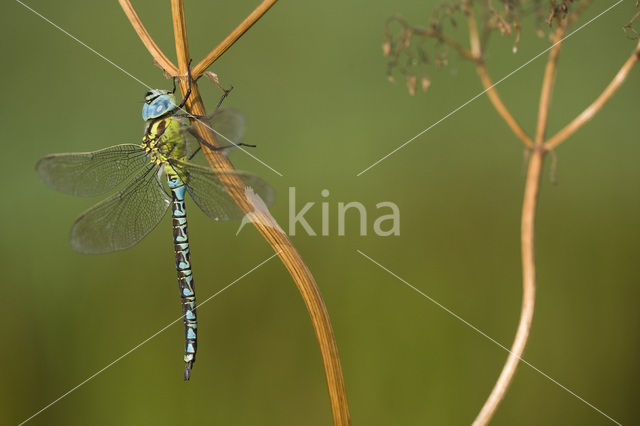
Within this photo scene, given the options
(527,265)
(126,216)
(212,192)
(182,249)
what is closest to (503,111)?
(527,265)

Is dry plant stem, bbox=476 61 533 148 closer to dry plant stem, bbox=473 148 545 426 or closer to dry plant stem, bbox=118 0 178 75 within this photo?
dry plant stem, bbox=473 148 545 426

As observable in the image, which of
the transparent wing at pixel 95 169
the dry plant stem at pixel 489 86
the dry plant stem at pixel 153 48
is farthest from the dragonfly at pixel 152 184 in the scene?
the dry plant stem at pixel 489 86

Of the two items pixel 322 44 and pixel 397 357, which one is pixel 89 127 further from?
pixel 397 357

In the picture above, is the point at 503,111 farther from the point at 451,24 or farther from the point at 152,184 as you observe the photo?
the point at 152,184

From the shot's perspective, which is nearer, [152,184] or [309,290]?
[309,290]

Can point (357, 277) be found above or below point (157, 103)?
below

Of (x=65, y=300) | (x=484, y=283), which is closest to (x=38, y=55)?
(x=65, y=300)

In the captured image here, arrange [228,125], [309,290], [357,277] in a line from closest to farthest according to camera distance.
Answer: [309,290] < [228,125] < [357,277]

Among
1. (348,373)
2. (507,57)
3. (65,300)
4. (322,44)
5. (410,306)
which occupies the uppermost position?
(322,44)
